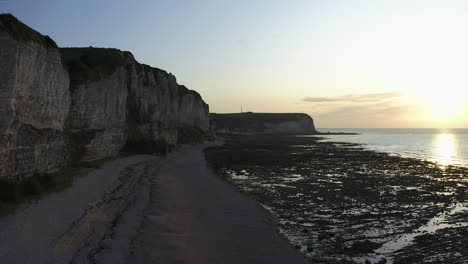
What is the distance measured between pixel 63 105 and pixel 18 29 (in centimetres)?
659

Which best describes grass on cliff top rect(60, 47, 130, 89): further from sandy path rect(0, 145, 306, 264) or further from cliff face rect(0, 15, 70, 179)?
sandy path rect(0, 145, 306, 264)

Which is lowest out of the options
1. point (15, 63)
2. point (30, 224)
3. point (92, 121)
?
point (30, 224)

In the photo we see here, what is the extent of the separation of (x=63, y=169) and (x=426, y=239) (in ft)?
62.0

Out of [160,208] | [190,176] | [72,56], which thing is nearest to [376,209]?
[160,208]

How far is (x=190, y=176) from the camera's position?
25.1 m

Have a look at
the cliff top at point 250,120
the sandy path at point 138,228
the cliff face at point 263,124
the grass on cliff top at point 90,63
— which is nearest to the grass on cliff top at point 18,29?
the grass on cliff top at point 90,63

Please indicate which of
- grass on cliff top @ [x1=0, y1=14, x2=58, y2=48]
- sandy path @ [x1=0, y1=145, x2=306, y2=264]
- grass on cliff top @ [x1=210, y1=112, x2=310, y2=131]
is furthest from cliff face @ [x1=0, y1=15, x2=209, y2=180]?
grass on cliff top @ [x1=210, y1=112, x2=310, y2=131]

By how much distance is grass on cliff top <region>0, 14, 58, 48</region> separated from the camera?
541 inches

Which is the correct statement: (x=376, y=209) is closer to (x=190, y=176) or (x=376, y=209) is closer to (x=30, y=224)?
(x=190, y=176)

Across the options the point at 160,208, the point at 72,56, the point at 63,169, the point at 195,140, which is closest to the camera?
the point at 160,208

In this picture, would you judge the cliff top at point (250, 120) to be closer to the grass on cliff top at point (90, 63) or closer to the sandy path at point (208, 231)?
the grass on cliff top at point (90, 63)

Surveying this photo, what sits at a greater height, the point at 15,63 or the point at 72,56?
the point at 72,56

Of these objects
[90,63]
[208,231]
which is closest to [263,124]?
[90,63]

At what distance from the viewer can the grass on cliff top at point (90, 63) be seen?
934 inches
